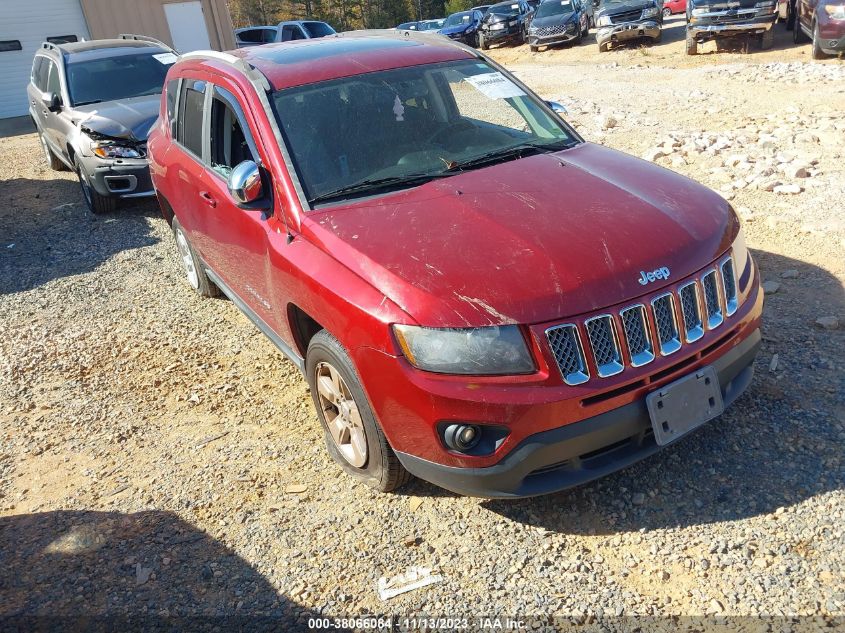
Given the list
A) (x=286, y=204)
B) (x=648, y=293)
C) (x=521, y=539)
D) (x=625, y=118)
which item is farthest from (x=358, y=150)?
(x=625, y=118)

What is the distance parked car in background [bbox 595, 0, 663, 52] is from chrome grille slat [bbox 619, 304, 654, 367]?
18.5 m

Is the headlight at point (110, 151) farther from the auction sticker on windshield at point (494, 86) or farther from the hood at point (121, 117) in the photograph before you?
the auction sticker on windshield at point (494, 86)

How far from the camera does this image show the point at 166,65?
31.0 feet

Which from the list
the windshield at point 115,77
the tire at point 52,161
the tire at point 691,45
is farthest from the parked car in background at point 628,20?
the tire at point 52,161

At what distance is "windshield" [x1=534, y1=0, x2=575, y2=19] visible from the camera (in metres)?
22.0

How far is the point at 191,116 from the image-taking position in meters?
4.75

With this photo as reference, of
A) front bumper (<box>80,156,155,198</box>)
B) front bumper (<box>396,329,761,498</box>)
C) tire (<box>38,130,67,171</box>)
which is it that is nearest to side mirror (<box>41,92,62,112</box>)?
front bumper (<box>80,156,155,198</box>)

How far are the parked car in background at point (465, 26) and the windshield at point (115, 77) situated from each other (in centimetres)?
1795

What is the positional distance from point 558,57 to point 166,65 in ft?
45.8

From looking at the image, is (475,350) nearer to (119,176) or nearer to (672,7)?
(119,176)

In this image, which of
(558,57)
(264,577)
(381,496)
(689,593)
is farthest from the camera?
(558,57)

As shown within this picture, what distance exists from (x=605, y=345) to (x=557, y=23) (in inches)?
828

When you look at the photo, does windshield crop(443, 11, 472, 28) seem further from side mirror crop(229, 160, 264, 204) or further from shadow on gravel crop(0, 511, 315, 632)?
shadow on gravel crop(0, 511, 315, 632)

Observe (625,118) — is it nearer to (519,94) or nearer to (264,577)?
(519,94)
